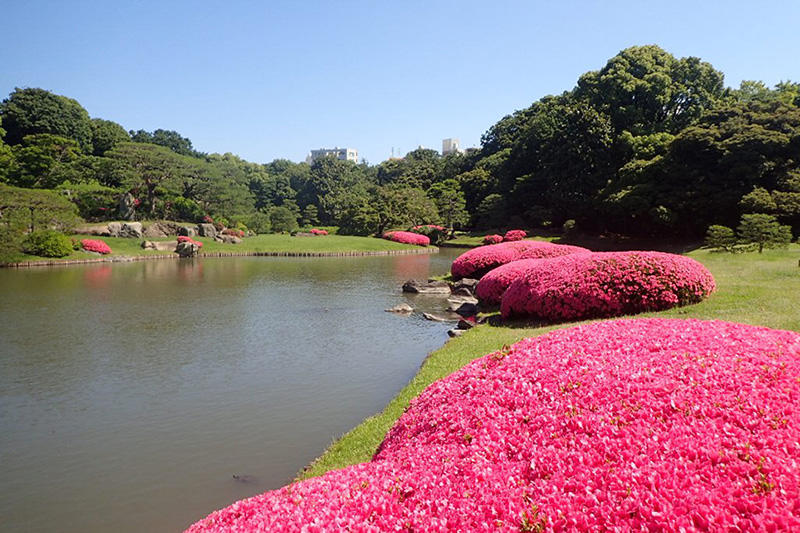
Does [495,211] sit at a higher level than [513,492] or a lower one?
higher

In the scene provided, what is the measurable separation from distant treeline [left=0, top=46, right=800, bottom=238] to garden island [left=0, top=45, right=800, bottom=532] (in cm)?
20

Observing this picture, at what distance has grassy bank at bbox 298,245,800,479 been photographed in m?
7.14

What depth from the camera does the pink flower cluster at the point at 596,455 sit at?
3.08m

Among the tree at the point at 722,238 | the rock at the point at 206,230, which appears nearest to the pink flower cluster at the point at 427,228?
the rock at the point at 206,230

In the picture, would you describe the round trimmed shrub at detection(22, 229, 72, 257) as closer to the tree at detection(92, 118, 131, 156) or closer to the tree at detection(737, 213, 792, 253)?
the tree at detection(737, 213, 792, 253)

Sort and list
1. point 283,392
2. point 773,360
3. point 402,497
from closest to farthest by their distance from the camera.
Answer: point 402,497 → point 773,360 → point 283,392

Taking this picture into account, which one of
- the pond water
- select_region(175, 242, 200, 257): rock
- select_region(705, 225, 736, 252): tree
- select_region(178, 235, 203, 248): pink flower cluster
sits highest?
select_region(705, 225, 736, 252): tree

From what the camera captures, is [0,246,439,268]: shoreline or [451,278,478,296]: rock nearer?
[451,278,478,296]: rock

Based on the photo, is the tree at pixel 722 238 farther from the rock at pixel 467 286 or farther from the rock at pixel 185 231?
the rock at pixel 185 231

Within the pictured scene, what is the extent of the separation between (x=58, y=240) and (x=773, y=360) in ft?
144

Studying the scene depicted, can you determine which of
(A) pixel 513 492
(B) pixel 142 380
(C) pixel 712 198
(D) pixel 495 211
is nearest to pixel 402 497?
(A) pixel 513 492

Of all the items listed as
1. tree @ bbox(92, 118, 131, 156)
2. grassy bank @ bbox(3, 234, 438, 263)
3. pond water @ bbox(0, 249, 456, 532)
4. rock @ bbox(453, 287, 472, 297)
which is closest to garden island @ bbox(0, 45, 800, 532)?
rock @ bbox(453, 287, 472, 297)

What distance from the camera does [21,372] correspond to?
11625 mm

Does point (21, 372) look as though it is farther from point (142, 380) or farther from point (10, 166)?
point (10, 166)
